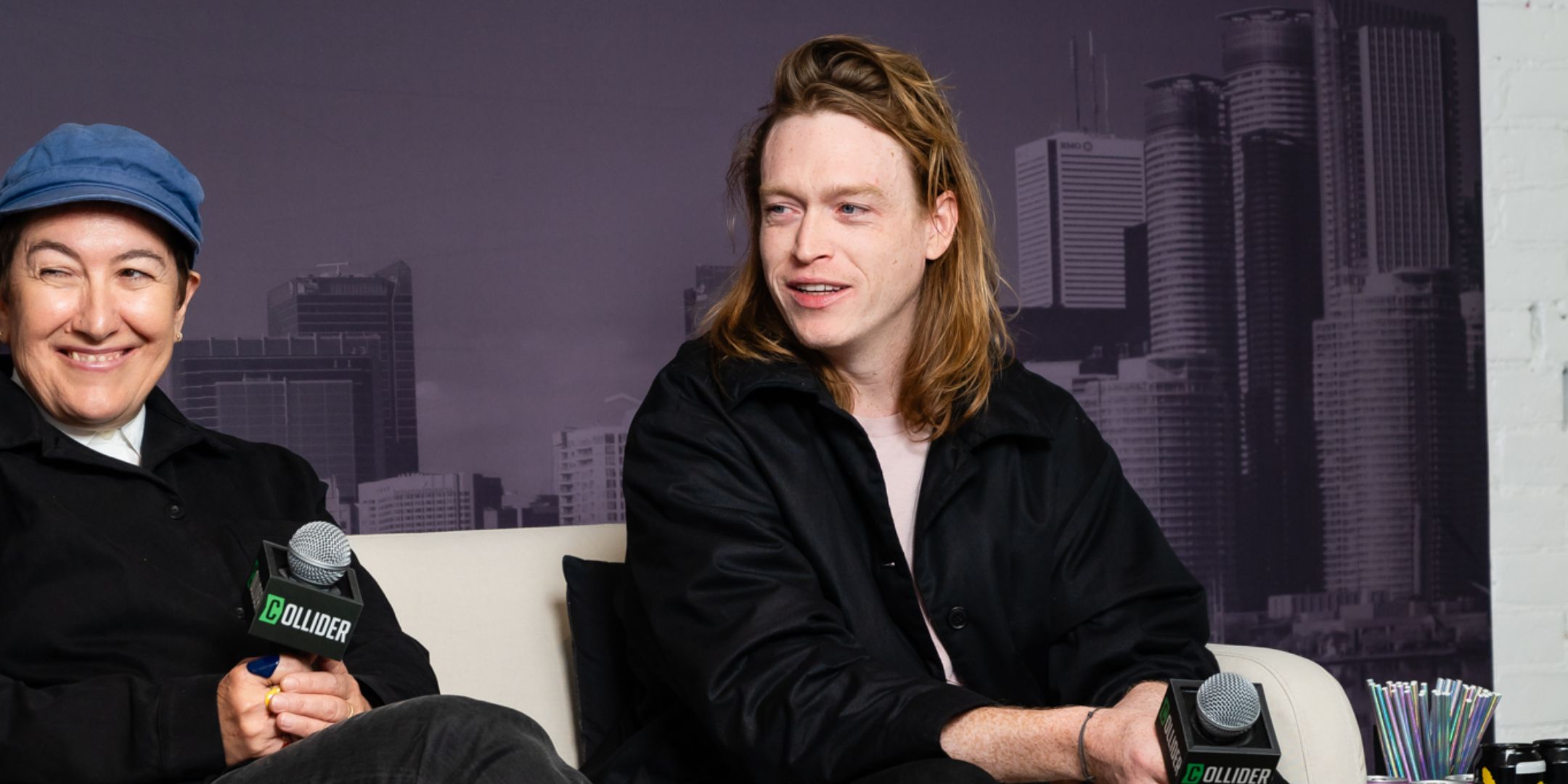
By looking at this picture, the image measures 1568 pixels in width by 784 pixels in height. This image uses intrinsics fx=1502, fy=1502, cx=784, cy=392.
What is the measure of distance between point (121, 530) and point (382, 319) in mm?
1097

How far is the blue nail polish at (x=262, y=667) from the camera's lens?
4.77 ft

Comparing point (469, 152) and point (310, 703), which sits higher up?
point (469, 152)

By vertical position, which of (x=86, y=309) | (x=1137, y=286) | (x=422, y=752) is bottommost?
(x=422, y=752)

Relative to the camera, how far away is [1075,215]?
10.4ft

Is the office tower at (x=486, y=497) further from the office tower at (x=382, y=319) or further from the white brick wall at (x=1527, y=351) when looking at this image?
the white brick wall at (x=1527, y=351)

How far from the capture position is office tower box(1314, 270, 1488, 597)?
3.31 meters

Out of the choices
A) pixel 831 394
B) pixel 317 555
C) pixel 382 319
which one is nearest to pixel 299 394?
pixel 382 319

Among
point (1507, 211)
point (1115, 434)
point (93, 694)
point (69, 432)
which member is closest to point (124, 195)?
point (69, 432)

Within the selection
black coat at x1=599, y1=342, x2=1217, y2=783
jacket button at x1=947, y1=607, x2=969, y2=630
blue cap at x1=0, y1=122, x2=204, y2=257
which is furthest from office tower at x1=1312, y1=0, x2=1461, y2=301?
blue cap at x1=0, y1=122, x2=204, y2=257

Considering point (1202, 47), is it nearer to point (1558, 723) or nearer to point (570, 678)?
point (1558, 723)

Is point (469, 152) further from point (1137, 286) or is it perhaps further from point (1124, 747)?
point (1124, 747)

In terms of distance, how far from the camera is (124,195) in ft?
5.29

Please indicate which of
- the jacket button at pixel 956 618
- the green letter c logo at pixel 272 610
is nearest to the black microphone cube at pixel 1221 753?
the jacket button at pixel 956 618

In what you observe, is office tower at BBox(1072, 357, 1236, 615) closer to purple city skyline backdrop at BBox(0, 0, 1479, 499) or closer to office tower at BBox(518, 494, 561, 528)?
purple city skyline backdrop at BBox(0, 0, 1479, 499)
